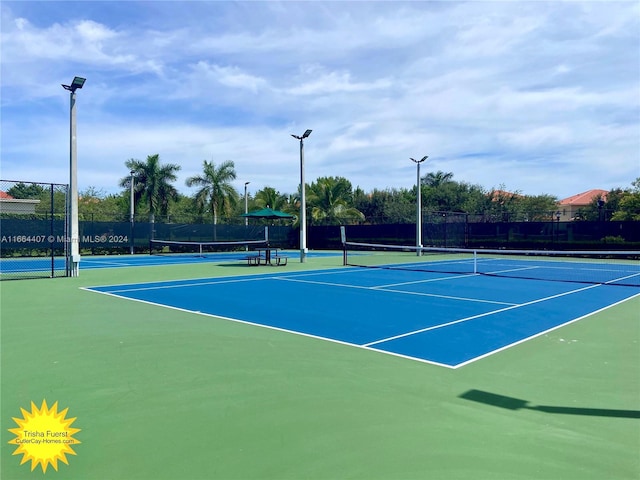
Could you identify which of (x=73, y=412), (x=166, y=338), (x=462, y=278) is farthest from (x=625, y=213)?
(x=73, y=412)

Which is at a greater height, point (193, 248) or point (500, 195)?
point (500, 195)

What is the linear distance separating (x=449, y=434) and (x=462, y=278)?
12.7m

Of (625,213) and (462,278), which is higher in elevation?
(625,213)

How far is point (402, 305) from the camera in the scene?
408 inches

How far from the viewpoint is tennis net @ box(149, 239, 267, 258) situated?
30.0 m

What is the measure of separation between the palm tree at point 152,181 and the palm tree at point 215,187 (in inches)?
81.5

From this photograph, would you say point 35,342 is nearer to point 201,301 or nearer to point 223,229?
point 201,301

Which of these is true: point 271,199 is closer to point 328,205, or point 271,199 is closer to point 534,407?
point 328,205

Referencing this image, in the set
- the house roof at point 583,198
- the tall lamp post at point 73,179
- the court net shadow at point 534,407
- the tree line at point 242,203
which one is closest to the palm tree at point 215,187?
the tree line at point 242,203

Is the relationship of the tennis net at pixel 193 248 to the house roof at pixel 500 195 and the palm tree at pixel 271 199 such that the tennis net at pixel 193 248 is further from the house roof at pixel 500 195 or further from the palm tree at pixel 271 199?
the house roof at pixel 500 195

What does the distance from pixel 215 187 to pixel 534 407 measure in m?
38.1

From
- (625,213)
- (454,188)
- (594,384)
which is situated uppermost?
(454,188)

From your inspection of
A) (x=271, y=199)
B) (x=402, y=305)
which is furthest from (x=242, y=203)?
(x=402, y=305)

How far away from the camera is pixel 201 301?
36.0 feet
